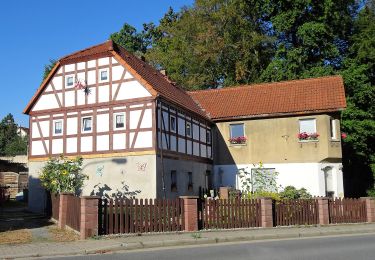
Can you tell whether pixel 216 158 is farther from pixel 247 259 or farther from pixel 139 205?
pixel 247 259

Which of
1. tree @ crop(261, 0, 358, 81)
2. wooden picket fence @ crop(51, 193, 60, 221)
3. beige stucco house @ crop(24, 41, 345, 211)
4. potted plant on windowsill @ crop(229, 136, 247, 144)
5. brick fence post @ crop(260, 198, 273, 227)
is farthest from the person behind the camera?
tree @ crop(261, 0, 358, 81)

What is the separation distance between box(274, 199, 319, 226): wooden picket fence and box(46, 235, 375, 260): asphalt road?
11.8 ft

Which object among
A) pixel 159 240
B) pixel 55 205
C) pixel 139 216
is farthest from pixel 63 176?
pixel 159 240

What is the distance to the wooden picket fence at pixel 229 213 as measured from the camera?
629 inches

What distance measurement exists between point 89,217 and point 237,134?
53.6 ft

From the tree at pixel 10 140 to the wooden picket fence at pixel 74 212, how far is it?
7609 centimetres

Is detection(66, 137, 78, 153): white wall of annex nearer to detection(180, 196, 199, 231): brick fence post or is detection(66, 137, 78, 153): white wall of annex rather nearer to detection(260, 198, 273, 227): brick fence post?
detection(180, 196, 199, 231): brick fence post

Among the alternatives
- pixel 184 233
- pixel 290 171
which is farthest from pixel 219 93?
pixel 184 233

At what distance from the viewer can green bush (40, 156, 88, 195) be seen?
20609mm

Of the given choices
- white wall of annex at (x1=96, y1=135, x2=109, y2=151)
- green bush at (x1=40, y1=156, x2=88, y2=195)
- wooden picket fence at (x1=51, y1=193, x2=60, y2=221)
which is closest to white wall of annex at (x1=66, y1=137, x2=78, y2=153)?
green bush at (x1=40, y1=156, x2=88, y2=195)

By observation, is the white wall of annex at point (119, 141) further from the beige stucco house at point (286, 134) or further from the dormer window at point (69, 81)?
the beige stucco house at point (286, 134)

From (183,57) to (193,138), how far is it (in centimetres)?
1682

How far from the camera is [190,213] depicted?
15367 mm

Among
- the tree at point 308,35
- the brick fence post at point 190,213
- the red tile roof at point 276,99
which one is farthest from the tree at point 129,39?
the brick fence post at point 190,213
